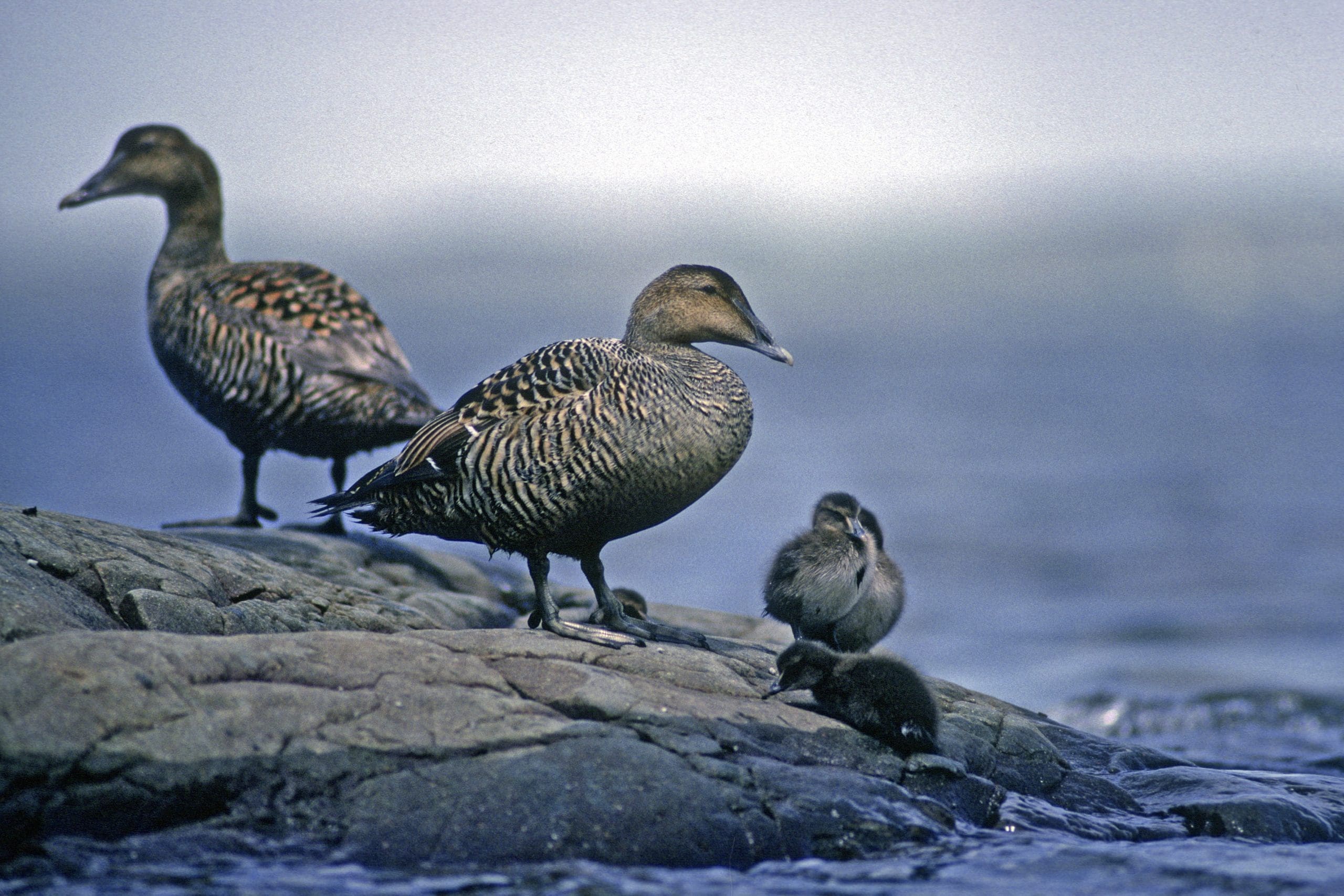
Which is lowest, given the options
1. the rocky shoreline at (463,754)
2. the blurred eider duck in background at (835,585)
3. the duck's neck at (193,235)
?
the rocky shoreline at (463,754)

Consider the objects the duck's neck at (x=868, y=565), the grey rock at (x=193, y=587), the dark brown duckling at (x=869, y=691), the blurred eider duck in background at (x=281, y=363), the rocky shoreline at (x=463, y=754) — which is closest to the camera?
the rocky shoreline at (x=463, y=754)

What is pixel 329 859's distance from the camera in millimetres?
3611

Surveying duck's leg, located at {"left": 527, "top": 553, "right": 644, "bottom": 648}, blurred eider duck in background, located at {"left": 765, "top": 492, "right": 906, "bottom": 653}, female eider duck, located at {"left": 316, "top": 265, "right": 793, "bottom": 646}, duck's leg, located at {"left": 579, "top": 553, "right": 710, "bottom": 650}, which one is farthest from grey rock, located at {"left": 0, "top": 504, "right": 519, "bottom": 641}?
blurred eider duck in background, located at {"left": 765, "top": 492, "right": 906, "bottom": 653}

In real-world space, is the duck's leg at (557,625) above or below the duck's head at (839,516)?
below

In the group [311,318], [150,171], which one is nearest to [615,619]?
[311,318]

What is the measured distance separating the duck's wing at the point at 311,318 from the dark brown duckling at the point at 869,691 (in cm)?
399

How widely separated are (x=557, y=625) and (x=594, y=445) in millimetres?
705

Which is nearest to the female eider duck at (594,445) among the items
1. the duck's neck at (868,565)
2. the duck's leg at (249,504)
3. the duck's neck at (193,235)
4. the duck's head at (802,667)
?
the duck's head at (802,667)

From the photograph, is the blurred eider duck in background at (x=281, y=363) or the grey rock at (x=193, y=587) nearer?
the grey rock at (x=193, y=587)

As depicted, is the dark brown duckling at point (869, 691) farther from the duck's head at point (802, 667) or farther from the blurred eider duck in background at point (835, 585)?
the blurred eider duck in background at point (835, 585)

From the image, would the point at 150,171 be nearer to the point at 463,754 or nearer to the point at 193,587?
the point at 193,587

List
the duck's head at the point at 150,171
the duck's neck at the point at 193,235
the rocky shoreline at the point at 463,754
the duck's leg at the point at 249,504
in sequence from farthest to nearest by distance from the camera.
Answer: the duck's head at the point at 150,171
the duck's neck at the point at 193,235
the duck's leg at the point at 249,504
the rocky shoreline at the point at 463,754

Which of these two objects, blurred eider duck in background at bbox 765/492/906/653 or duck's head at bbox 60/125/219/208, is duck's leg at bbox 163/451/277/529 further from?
blurred eider duck in background at bbox 765/492/906/653

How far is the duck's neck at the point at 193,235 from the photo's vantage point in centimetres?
921
